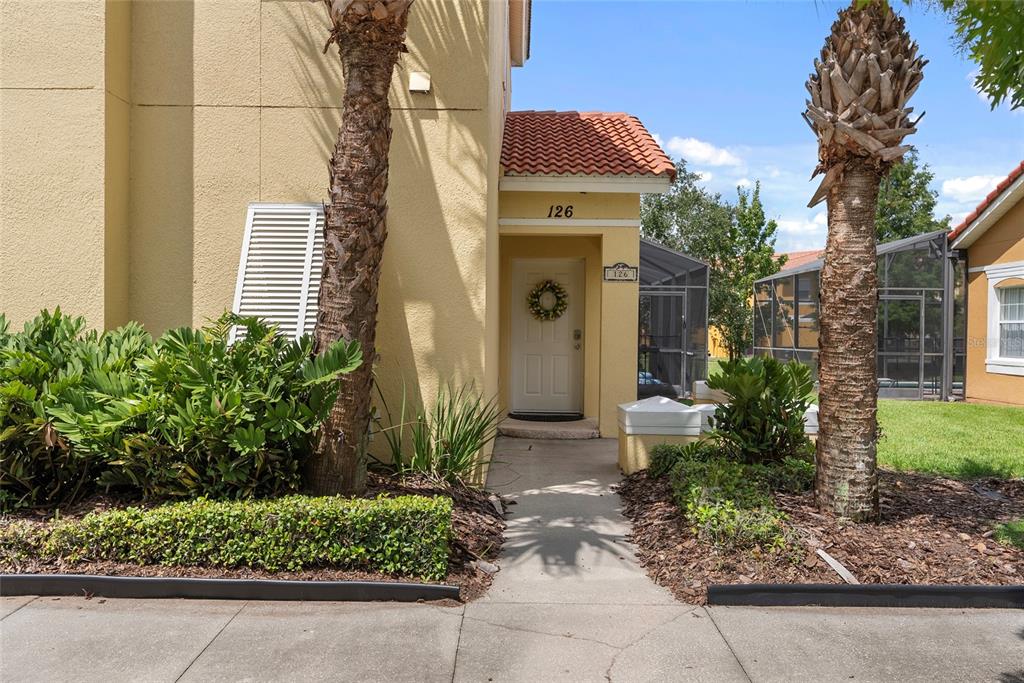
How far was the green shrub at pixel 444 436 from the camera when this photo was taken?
21.5 ft

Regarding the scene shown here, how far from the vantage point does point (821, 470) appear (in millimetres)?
5512

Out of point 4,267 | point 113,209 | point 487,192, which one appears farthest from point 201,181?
point 487,192

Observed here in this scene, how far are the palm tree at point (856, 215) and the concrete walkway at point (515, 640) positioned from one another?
1178 millimetres

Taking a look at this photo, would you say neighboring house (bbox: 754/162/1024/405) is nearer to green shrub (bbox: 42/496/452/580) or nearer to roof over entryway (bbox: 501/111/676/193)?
roof over entryway (bbox: 501/111/676/193)

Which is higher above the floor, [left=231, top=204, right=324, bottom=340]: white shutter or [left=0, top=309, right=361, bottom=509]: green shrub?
[left=231, top=204, right=324, bottom=340]: white shutter

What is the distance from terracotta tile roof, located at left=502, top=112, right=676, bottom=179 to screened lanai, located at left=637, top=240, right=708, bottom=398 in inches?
119

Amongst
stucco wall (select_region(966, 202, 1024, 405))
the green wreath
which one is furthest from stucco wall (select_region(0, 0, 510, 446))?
stucco wall (select_region(966, 202, 1024, 405))

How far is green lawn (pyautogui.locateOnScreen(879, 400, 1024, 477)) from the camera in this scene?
8016mm

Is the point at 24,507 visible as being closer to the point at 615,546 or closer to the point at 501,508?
the point at 501,508

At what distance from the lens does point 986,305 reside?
1464 centimetres

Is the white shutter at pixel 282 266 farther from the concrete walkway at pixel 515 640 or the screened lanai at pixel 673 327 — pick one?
the screened lanai at pixel 673 327

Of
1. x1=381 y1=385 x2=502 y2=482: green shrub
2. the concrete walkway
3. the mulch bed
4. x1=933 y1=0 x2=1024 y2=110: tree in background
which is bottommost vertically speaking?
the concrete walkway

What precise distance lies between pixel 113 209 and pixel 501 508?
4.65 metres

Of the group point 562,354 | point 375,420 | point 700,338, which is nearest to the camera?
point 375,420
